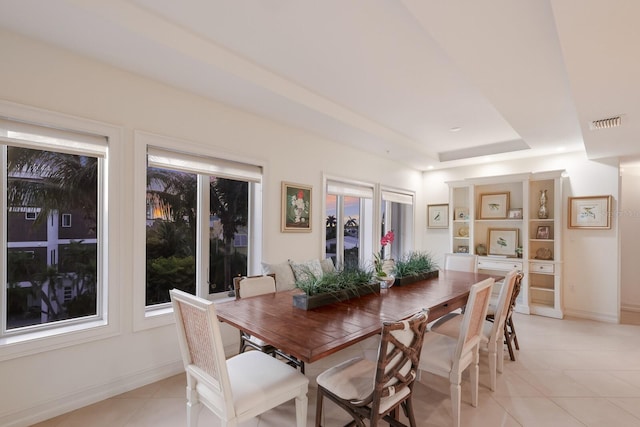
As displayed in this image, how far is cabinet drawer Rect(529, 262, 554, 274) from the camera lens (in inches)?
183

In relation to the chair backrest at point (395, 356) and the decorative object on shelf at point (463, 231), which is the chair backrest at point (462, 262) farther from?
the chair backrest at point (395, 356)

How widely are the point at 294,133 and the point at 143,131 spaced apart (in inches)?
69.2

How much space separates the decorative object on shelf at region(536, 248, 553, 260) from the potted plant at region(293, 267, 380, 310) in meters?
3.79

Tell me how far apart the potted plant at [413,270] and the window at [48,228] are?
2.61 m

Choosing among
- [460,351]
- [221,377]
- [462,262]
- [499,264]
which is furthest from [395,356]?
[499,264]

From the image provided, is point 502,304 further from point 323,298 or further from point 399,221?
point 399,221

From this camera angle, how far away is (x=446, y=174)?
5961 mm

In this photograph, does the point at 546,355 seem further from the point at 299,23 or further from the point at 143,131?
the point at 143,131

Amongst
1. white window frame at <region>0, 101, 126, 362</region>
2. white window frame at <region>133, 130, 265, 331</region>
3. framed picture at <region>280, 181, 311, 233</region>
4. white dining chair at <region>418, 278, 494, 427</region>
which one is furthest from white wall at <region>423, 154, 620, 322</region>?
white window frame at <region>0, 101, 126, 362</region>

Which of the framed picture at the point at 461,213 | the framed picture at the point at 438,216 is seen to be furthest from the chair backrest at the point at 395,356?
the framed picture at the point at 438,216

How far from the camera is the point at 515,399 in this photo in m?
2.36

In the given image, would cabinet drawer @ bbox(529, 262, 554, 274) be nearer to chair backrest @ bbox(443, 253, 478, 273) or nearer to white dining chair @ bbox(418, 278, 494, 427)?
chair backrest @ bbox(443, 253, 478, 273)

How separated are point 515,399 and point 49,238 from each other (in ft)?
12.4

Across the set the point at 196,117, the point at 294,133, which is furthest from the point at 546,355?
the point at 196,117
